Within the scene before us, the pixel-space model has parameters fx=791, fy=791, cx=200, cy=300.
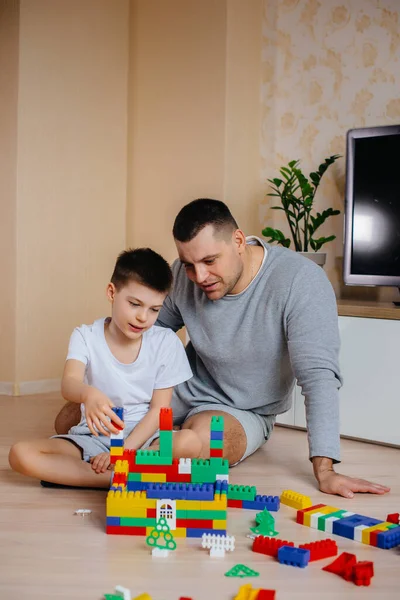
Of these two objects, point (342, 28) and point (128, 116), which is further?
point (128, 116)

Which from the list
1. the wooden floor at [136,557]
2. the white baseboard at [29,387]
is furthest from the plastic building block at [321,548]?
the white baseboard at [29,387]

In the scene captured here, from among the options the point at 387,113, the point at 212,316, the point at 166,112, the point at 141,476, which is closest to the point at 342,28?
the point at 387,113

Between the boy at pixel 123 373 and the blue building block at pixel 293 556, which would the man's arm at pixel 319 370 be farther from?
the blue building block at pixel 293 556

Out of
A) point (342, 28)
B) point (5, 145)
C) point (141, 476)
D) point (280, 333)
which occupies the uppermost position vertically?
point (342, 28)

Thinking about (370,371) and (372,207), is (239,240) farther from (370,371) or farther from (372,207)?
(372,207)

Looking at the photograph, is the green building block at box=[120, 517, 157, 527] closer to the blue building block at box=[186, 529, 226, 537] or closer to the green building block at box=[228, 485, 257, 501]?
the blue building block at box=[186, 529, 226, 537]

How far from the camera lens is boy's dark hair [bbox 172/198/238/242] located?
194 centimetres

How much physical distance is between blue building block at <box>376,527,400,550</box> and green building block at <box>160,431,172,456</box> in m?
0.46

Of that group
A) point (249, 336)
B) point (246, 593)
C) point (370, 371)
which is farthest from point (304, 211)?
point (246, 593)

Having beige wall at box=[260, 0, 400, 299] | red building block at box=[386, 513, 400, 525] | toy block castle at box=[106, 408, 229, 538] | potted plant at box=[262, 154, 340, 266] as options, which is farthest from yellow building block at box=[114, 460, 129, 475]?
beige wall at box=[260, 0, 400, 299]

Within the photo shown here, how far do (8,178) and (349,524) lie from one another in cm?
230

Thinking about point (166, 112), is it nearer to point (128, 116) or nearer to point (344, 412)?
point (128, 116)

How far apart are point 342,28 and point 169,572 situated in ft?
8.07

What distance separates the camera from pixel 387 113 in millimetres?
3072
